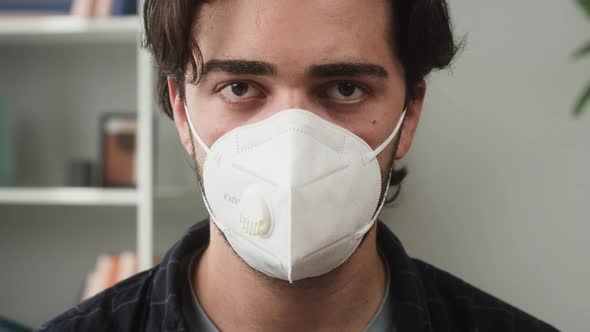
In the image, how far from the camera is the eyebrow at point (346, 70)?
0.92 m

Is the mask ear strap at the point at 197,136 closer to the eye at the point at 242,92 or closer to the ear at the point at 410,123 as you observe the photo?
the eye at the point at 242,92

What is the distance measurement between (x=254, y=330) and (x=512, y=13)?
A: 3.53 ft

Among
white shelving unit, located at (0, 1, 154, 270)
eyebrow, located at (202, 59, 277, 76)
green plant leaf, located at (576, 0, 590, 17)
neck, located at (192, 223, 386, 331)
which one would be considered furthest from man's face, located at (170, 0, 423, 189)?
green plant leaf, located at (576, 0, 590, 17)

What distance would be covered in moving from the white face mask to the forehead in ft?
0.33

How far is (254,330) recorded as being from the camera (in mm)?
1039

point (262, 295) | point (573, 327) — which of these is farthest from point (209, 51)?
point (573, 327)

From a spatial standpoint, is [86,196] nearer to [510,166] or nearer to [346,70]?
[346,70]

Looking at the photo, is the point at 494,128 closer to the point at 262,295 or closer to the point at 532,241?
the point at 532,241

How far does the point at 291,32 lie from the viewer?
0.93 m

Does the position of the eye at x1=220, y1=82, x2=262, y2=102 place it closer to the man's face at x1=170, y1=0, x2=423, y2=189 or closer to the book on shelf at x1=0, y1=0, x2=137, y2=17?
the man's face at x1=170, y1=0, x2=423, y2=189

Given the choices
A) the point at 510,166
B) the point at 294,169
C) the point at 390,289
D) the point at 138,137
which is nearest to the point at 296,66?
the point at 294,169

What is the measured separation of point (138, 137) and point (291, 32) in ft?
2.41

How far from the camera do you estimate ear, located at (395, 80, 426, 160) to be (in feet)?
3.52

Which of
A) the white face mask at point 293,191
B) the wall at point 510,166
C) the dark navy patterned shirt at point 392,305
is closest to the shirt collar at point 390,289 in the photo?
the dark navy patterned shirt at point 392,305
